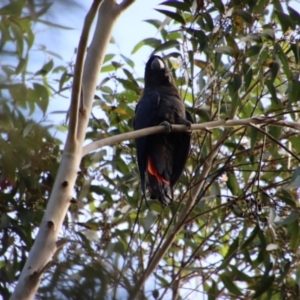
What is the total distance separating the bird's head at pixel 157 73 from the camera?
2.93m

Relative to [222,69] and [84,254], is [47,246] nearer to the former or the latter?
[84,254]

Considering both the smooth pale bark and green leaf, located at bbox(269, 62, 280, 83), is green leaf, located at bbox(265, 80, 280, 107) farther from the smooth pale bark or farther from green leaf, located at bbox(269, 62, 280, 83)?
the smooth pale bark

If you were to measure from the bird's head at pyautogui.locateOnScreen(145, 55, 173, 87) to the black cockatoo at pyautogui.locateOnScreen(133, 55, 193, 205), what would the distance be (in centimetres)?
10

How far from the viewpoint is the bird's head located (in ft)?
9.62

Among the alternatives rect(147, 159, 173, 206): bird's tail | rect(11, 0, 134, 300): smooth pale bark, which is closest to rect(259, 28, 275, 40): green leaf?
rect(147, 159, 173, 206): bird's tail

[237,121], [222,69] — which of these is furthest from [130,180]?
[237,121]

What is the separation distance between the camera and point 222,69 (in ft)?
8.93

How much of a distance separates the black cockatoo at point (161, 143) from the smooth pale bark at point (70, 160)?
762 mm

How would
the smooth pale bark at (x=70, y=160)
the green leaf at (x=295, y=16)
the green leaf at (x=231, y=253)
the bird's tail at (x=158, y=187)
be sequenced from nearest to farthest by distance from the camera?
the smooth pale bark at (x=70, y=160) → the bird's tail at (x=158, y=187) → the green leaf at (x=295, y=16) → the green leaf at (x=231, y=253)

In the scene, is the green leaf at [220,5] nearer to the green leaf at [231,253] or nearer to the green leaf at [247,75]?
the green leaf at [247,75]

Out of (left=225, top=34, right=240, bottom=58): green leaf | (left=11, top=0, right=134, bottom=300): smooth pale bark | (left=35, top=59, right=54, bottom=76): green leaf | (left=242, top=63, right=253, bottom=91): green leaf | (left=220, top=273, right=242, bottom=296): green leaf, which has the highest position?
(left=225, top=34, right=240, bottom=58): green leaf

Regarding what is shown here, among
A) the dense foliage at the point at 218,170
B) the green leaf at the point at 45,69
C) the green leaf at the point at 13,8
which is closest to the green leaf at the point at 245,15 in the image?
the dense foliage at the point at 218,170

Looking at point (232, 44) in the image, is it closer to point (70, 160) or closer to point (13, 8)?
point (70, 160)

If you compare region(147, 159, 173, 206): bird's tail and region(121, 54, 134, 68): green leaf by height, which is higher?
region(121, 54, 134, 68): green leaf
